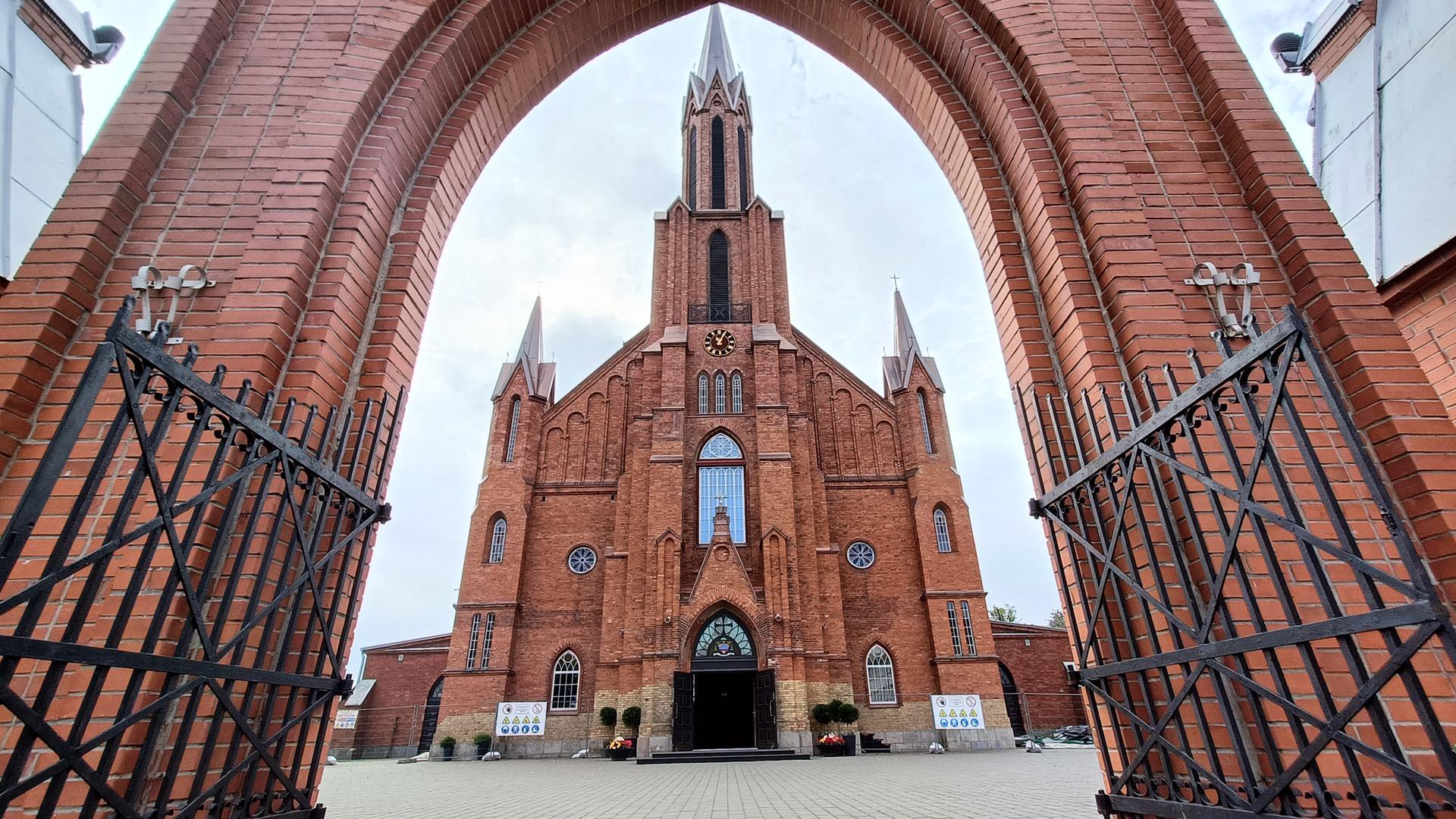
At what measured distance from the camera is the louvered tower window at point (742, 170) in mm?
28809

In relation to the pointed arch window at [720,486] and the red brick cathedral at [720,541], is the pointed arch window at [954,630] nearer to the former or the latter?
the red brick cathedral at [720,541]

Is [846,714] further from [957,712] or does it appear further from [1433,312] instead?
[1433,312]

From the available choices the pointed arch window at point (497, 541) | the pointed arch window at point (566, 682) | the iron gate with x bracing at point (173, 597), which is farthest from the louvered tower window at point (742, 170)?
the iron gate with x bracing at point (173, 597)

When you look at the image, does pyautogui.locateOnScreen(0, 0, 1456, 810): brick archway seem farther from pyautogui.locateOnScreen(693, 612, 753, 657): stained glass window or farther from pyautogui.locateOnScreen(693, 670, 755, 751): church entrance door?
pyautogui.locateOnScreen(693, 670, 755, 751): church entrance door

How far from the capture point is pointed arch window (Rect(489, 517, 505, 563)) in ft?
70.3

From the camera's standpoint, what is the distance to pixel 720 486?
21.7m

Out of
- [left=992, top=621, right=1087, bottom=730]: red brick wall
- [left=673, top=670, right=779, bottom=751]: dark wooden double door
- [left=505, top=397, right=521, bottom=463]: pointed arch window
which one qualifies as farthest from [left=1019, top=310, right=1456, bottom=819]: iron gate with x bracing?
[left=992, top=621, right=1087, bottom=730]: red brick wall

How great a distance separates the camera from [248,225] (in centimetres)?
311

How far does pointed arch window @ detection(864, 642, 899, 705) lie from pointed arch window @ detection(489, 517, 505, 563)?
39.4ft

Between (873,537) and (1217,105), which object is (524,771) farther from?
(1217,105)

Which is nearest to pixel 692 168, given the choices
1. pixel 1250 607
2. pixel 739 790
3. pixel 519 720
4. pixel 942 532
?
pixel 942 532

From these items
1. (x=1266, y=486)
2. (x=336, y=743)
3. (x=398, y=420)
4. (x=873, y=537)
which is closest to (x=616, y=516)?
(x=873, y=537)

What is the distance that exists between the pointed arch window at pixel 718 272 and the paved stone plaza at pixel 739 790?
1634 cm

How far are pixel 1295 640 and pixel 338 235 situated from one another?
13.0ft
